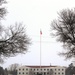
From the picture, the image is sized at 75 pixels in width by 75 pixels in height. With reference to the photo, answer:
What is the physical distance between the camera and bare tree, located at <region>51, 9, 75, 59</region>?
30.0 meters

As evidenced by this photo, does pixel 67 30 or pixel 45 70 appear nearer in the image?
pixel 67 30

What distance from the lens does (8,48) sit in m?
27.9

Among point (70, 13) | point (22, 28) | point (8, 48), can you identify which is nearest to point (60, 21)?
point (70, 13)

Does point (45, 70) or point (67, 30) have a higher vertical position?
point (67, 30)

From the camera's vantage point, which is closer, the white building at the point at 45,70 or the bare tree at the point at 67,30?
the bare tree at the point at 67,30

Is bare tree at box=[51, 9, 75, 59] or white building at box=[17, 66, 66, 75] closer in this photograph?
bare tree at box=[51, 9, 75, 59]

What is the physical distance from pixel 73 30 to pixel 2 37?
26.1ft

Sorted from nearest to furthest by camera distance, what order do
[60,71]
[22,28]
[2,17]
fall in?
[2,17] < [22,28] < [60,71]

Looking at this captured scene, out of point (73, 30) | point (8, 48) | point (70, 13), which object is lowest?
point (8, 48)

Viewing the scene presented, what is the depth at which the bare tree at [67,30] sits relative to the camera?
98.3 ft

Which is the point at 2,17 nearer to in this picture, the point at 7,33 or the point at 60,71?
the point at 7,33

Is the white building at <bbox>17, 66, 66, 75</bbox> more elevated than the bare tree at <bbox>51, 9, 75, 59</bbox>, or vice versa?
the bare tree at <bbox>51, 9, 75, 59</bbox>

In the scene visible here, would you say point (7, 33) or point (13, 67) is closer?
point (7, 33)

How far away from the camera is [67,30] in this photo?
30312mm
